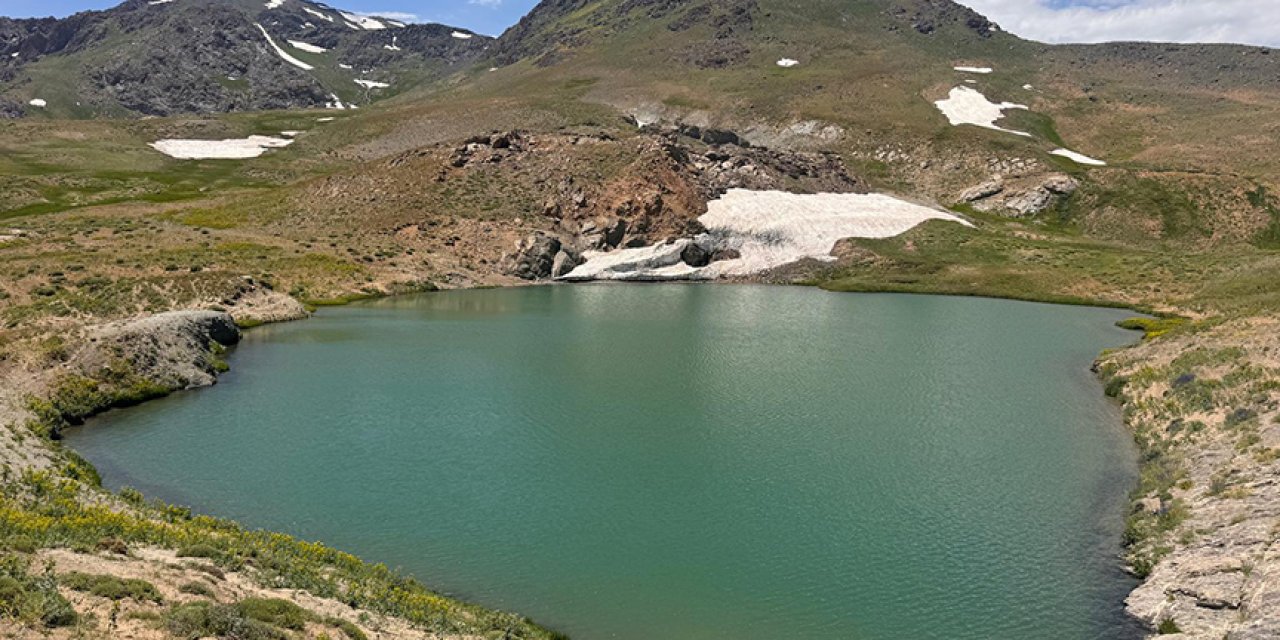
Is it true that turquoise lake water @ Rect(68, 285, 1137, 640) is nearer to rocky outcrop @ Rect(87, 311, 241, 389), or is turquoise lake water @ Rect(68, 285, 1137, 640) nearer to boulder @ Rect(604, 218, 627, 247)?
rocky outcrop @ Rect(87, 311, 241, 389)

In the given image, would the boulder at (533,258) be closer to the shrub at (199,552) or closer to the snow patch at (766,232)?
the snow patch at (766,232)

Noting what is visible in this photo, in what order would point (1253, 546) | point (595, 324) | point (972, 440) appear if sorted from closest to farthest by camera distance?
point (1253, 546) → point (972, 440) → point (595, 324)

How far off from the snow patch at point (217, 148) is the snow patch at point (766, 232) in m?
114

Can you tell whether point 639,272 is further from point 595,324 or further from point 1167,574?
point 1167,574

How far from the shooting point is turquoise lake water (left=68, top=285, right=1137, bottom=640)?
19000 mm

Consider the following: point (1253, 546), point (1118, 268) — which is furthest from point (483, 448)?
point (1118, 268)

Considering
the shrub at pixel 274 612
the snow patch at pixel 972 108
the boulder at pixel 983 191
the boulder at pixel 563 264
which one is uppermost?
the snow patch at pixel 972 108

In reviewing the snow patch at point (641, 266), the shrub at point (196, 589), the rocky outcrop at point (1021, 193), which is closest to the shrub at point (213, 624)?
the shrub at point (196, 589)

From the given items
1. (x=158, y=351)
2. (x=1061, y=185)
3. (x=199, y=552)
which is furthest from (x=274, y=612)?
(x=1061, y=185)

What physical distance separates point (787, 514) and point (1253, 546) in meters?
11.6

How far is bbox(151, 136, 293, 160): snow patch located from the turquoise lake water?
136641 millimetres

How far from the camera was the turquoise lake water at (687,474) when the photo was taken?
19000 millimetres

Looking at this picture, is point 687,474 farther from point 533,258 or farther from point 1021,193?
point 1021,193

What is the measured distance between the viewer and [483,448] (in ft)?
96.7
